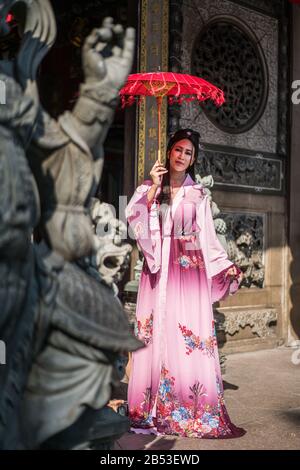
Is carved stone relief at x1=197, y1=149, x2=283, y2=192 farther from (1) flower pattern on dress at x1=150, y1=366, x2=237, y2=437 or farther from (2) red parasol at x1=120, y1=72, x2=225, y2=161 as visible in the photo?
(1) flower pattern on dress at x1=150, y1=366, x2=237, y2=437

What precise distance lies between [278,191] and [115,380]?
6.72m

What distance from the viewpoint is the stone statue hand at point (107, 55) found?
237 cm

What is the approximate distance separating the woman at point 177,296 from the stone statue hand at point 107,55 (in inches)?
94.8

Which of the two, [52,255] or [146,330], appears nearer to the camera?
[52,255]

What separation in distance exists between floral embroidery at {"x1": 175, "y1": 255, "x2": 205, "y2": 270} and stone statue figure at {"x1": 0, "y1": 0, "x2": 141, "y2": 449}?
256cm

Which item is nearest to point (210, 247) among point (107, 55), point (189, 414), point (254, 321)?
point (189, 414)

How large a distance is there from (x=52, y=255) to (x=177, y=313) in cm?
271

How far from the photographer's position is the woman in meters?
4.92

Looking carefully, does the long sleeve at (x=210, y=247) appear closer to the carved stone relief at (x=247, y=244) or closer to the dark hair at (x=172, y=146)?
the dark hair at (x=172, y=146)

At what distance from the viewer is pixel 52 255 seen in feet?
7.80

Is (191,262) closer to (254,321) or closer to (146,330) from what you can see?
(146,330)

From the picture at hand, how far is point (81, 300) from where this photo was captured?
2.33 meters

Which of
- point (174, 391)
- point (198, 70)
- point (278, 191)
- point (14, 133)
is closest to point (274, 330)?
point (278, 191)

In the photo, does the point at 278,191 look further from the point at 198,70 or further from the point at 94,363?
the point at 94,363
